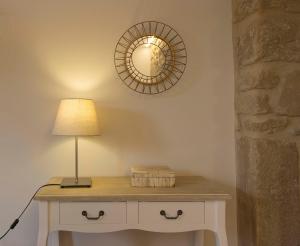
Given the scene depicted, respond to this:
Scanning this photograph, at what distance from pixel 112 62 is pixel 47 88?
0.42 metres

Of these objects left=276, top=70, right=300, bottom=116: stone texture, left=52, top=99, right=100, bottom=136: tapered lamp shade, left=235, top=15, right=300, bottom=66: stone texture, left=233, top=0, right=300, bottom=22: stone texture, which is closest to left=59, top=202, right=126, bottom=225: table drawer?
left=52, top=99, right=100, bottom=136: tapered lamp shade

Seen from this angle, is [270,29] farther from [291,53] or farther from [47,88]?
[47,88]

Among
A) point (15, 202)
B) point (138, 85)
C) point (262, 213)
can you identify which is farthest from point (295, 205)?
point (15, 202)

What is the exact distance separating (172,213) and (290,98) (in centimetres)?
85

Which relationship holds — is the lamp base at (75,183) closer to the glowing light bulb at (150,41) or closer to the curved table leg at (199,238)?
the curved table leg at (199,238)

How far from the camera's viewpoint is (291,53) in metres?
1.78

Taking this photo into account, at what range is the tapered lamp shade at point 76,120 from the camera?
5.73 ft

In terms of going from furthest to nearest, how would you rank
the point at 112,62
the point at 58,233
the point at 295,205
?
the point at 112,62 < the point at 58,233 < the point at 295,205

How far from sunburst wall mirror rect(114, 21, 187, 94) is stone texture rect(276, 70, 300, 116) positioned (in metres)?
0.62

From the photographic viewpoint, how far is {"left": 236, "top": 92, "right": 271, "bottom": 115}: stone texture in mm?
1771

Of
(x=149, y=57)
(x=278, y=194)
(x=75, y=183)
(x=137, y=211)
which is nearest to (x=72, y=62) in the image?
(x=149, y=57)

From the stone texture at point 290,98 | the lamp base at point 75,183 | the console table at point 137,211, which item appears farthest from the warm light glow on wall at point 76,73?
the stone texture at point 290,98

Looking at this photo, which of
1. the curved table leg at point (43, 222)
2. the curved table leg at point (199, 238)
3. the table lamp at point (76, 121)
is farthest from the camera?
the curved table leg at point (199, 238)

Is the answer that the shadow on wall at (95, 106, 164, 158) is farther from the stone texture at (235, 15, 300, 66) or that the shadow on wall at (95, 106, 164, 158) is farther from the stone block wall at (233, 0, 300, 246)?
the stone texture at (235, 15, 300, 66)
